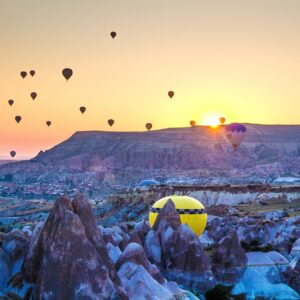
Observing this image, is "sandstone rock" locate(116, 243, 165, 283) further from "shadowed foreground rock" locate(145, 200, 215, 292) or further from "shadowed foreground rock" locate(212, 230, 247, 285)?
"shadowed foreground rock" locate(212, 230, 247, 285)

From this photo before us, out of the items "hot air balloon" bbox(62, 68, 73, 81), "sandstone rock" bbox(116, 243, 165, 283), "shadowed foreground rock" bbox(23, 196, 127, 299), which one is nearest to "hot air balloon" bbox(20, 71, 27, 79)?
"hot air balloon" bbox(62, 68, 73, 81)

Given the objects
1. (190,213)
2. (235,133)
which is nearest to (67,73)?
(190,213)

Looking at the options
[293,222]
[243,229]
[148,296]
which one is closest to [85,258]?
[148,296]

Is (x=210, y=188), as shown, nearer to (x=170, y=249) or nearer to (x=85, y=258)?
(x=170, y=249)

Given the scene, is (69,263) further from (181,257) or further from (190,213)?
(190,213)

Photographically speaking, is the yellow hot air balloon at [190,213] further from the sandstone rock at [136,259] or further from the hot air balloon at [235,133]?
the hot air balloon at [235,133]

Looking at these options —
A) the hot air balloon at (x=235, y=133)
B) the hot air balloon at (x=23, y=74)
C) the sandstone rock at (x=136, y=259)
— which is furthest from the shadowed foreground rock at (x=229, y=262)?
the hot air balloon at (x=235, y=133)
